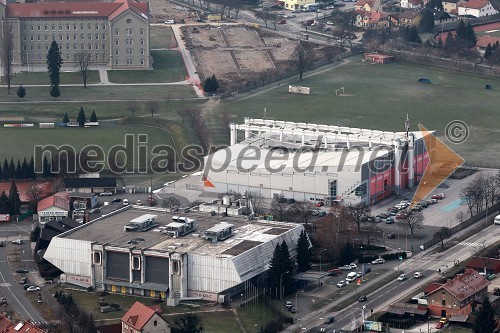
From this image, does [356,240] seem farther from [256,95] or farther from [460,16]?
[460,16]

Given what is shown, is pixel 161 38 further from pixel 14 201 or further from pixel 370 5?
pixel 14 201

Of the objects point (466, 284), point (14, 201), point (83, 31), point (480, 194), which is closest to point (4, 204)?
point (14, 201)

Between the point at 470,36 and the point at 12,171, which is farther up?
the point at 470,36

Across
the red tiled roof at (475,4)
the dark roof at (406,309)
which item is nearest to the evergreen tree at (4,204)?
the dark roof at (406,309)

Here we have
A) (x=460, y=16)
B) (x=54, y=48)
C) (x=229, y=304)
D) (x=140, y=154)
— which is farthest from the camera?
(x=460, y=16)

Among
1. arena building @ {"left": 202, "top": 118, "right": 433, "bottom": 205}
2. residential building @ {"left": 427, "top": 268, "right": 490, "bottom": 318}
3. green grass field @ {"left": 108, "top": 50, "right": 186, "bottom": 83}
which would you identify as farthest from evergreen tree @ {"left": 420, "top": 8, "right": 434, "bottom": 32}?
residential building @ {"left": 427, "top": 268, "right": 490, "bottom": 318}

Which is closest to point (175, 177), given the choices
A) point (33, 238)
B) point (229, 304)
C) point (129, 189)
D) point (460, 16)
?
point (129, 189)

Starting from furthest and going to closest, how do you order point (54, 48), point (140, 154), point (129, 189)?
point (54, 48), point (140, 154), point (129, 189)
